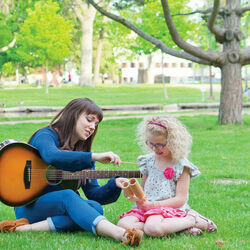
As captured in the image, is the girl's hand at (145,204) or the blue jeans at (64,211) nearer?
the blue jeans at (64,211)

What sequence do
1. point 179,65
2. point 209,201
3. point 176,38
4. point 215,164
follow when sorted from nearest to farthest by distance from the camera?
1. point 209,201
2. point 215,164
3. point 176,38
4. point 179,65

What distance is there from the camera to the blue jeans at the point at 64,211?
3.89 m

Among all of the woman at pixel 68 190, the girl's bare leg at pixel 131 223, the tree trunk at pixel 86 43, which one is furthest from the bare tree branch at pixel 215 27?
the tree trunk at pixel 86 43

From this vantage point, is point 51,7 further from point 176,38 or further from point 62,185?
point 62,185

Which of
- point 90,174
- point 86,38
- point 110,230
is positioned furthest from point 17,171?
point 86,38

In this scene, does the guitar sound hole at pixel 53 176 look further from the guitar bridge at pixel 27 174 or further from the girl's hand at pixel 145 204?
the girl's hand at pixel 145 204

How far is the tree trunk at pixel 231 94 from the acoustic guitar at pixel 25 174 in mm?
10212

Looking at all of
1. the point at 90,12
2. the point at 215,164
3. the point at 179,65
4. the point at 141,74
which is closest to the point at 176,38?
the point at 215,164

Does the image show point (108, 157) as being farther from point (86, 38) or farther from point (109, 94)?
point (86, 38)

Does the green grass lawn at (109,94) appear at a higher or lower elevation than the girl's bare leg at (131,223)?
higher

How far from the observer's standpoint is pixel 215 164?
27.1ft

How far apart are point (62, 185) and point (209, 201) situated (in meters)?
1.94

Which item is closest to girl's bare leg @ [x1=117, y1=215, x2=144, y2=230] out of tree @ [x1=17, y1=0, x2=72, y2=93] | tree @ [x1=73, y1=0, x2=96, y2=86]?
tree @ [x1=17, y1=0, x2=72, y2=93]

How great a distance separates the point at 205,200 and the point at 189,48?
315 inches
